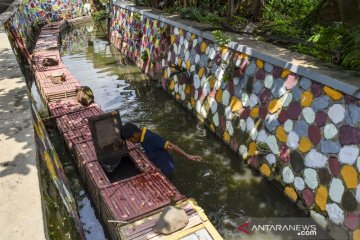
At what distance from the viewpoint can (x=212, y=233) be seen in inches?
215

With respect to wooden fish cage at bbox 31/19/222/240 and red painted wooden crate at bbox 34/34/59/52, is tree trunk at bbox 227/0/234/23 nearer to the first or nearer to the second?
wooden fish cage at bbox 31/19/222/240

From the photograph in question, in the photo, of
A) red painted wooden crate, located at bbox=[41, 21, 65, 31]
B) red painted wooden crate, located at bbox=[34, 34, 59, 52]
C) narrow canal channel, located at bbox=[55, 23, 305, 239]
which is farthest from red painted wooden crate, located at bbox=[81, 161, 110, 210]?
red painted wooden crate, located at bbox=[41, 21, 65, 31]

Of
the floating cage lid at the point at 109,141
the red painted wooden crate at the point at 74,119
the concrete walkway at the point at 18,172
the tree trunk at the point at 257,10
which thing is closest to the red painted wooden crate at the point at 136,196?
the floating cage lid at the point at 109,141

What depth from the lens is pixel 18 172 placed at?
4762 millimetres

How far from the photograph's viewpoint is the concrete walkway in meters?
3.82

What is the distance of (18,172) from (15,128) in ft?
4.82

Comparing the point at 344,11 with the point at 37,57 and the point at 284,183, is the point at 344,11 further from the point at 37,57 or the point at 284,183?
the point at 37,57

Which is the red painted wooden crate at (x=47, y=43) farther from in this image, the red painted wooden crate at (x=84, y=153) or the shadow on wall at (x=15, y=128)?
the red painted wooden crate at (x=84, y=153)

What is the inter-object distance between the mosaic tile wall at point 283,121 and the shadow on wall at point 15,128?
5.05m

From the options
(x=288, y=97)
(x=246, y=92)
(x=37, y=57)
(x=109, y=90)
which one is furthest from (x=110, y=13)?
(x=288, y=97)

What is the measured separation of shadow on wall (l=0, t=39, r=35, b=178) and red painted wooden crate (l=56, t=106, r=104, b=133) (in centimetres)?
181

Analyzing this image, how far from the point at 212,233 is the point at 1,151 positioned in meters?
3.54

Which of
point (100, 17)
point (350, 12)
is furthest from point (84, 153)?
point (100, 17)

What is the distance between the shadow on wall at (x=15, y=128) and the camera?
16.3 feet
